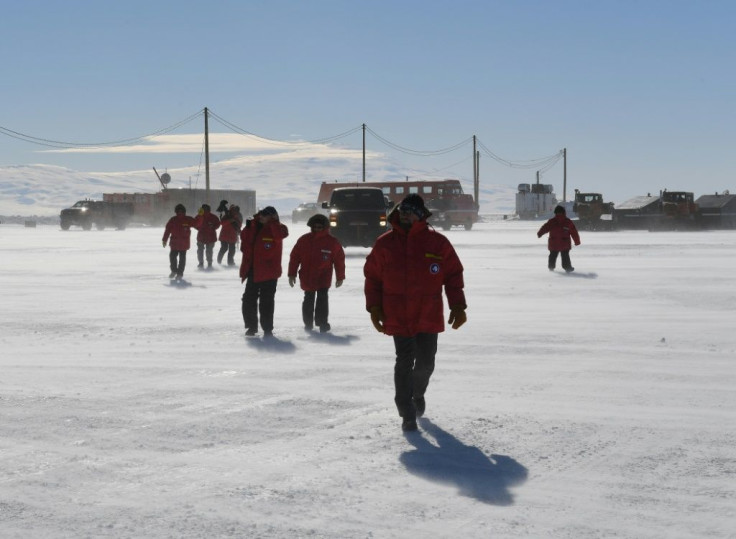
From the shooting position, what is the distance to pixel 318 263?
1236 cm

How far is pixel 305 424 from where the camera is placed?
700 cm

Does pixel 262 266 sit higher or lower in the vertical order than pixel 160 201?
lower

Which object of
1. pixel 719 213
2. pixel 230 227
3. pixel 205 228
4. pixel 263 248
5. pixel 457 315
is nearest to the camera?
pixel 457 315

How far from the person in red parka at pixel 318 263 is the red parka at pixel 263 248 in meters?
0.25

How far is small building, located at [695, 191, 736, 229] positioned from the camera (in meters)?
55.7

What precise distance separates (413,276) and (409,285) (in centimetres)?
6

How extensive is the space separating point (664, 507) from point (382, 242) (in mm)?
2611

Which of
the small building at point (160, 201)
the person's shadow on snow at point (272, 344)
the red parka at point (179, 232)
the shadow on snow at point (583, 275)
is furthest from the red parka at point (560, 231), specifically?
the small building at point (160, 201)

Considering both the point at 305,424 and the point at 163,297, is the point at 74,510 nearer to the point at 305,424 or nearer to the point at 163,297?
the point at 305,424

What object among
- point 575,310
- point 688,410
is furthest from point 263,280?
point 688,410

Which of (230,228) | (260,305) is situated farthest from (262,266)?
(230,228)

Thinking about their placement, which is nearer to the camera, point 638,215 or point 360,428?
point 360,428

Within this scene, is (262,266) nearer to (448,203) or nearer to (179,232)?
(179,232)

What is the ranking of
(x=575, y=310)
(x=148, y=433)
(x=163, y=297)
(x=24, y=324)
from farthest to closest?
(x=163, y=297) → (x=575, y=310) → (x=24, y=324) → (x=148, y=433)
